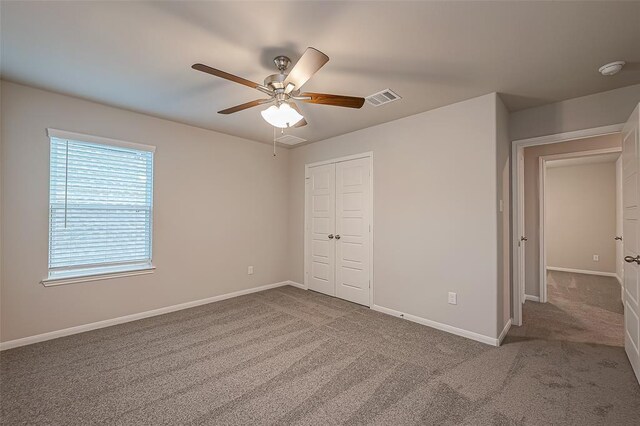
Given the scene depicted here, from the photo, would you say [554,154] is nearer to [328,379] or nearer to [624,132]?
[624,132]

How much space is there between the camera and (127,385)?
208 cm

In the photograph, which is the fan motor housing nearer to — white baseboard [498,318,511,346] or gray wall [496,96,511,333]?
gray wall [496,96,511,333]

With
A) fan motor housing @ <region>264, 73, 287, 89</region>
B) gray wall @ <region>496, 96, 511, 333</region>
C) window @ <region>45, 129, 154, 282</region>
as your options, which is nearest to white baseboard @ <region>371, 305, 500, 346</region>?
gray wall @ <region>496, 96, 511, 333</region>

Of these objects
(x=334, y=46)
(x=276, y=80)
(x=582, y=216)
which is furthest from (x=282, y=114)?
(x=582, y=216)

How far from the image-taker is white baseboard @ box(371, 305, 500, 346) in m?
2.79

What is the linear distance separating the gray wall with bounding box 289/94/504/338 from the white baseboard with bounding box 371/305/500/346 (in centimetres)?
5

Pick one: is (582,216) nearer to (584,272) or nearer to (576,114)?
(584,272)

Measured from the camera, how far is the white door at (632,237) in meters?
2.20

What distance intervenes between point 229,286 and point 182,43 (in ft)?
10.9

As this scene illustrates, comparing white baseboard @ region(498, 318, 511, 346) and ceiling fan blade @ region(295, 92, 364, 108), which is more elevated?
ceiling fan blade @ region(295, 92, 364, 108)

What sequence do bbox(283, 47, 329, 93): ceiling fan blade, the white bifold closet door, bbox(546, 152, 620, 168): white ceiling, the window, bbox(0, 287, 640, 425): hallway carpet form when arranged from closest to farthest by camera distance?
bbox(283, 47, 329, 93): ceiling fan blade < bbox(0, 287, 640, 425): hallway carpet < the window < the white bifold closet door < bbox(546, 152, 620, 168): white ceiling

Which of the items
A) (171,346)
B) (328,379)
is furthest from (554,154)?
(171,346)

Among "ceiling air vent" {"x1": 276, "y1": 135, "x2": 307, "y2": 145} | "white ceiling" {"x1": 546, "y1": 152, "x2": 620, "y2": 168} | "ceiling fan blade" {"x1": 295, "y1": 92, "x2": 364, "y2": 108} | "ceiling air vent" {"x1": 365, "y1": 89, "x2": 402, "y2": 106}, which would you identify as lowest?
"ceiling fan blade" {"x1": 295, "y1": 92, "x2": 364, "y2": 108}

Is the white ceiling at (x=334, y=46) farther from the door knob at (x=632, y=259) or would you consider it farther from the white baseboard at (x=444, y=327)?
the white baseboard at (x=444, y=327)
